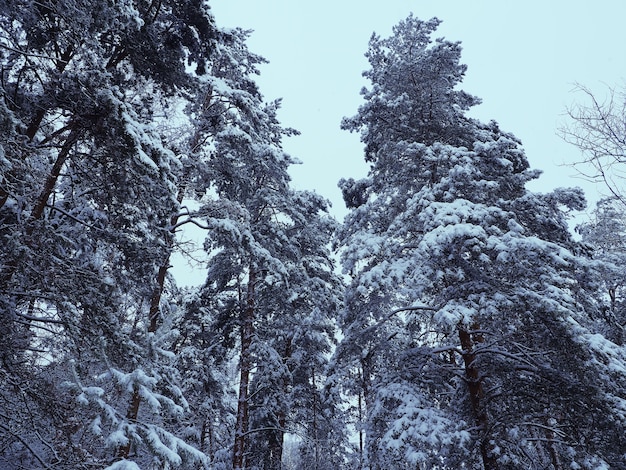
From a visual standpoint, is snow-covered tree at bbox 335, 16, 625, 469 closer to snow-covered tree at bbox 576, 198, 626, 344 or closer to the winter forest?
the winter forest

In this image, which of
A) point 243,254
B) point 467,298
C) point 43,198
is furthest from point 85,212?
point 467,298

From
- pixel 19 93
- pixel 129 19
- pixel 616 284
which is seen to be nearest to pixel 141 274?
pixel 19 93

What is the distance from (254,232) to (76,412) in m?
7.85

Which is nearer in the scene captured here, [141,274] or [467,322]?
[467,322]

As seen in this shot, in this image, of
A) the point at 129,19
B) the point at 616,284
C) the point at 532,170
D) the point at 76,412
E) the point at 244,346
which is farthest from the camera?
the point at 616,284

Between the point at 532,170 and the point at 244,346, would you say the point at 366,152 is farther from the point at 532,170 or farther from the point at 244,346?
the point at 244,346

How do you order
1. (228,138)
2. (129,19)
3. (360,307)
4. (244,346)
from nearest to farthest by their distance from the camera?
(129,19) → (360,307) → (228,138) → (244,346)

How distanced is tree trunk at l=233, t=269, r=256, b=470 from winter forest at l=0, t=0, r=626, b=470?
7cm

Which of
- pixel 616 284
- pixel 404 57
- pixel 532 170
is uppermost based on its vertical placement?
pixel 404 57

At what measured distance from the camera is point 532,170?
882cm

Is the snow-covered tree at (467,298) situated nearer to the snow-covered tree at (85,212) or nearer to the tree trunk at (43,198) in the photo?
the snow-covered tree at (85,212)

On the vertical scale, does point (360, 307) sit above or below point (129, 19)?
below

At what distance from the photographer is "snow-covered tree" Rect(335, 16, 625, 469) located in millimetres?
6863

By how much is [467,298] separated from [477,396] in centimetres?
209
